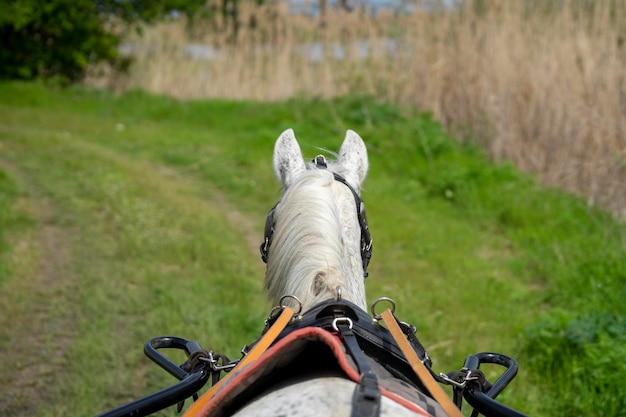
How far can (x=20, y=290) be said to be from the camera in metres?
4.97

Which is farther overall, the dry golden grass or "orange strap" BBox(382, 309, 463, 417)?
the dry golden grass

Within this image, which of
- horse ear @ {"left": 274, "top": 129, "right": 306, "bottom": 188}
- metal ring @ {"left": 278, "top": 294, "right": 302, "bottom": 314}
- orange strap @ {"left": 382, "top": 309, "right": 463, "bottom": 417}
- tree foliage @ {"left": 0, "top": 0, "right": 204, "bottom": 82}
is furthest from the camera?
tree foliage @ {"left": 0, "top": 0, "right": 204, "bottom": 82}

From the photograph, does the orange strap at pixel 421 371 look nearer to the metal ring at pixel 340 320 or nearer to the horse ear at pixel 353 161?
the metal ring at pixel 340 320

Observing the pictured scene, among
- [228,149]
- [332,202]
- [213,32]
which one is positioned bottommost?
[228,149]

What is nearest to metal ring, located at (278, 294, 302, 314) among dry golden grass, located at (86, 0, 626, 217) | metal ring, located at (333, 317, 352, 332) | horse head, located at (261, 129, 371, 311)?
horse head, located at (261, 129, 371, 311)

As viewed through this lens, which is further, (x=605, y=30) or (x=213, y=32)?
(x=213, y=32)

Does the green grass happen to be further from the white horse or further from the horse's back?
the horse's back

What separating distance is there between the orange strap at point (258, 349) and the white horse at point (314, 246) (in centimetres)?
7

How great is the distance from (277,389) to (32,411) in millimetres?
2447

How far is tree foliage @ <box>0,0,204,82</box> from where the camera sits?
1491 cm

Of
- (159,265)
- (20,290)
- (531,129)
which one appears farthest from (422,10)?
(20,290)

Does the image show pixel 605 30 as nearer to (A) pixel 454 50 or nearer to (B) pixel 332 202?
(A) pixel 454 50

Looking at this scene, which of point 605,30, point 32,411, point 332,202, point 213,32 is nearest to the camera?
point 332,202

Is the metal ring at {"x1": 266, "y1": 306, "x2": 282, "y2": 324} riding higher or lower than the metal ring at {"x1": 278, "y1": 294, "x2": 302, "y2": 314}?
lower
